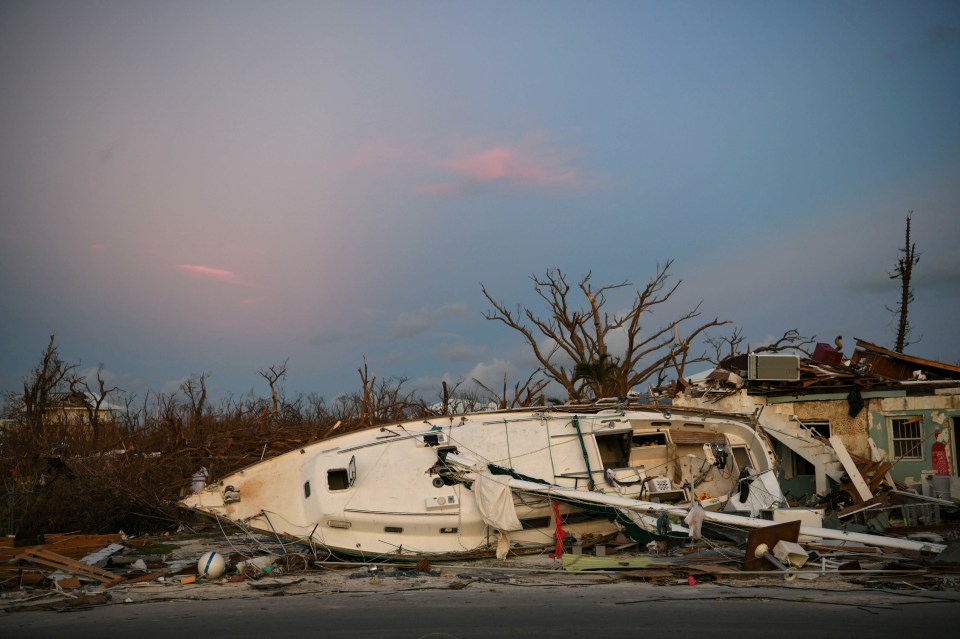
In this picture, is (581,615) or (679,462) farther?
(679,462)

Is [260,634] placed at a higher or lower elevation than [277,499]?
lower

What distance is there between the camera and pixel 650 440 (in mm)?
16578

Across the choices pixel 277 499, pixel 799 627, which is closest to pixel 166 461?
pixel 277 499

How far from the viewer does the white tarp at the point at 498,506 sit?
529 inches

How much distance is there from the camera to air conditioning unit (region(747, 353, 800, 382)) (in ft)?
65.9

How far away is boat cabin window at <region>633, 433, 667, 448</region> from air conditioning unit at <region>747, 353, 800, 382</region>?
479cm

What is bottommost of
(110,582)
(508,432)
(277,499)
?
(110,582)

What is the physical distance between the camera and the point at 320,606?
10273 mm

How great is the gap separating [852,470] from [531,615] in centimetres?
1066

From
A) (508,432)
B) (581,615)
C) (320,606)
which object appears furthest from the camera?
(508,432)

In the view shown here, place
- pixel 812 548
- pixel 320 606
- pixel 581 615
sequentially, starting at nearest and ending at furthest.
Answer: pixel 581 615 < pixel 320 606 < pixel 812 548

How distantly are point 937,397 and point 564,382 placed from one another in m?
18.2

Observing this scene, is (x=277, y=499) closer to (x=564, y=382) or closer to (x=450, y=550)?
(x=450, y=550)

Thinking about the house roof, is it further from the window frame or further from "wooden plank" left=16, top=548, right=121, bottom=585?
"wooden plank" left=16, top=548, right=121, bottom=585
